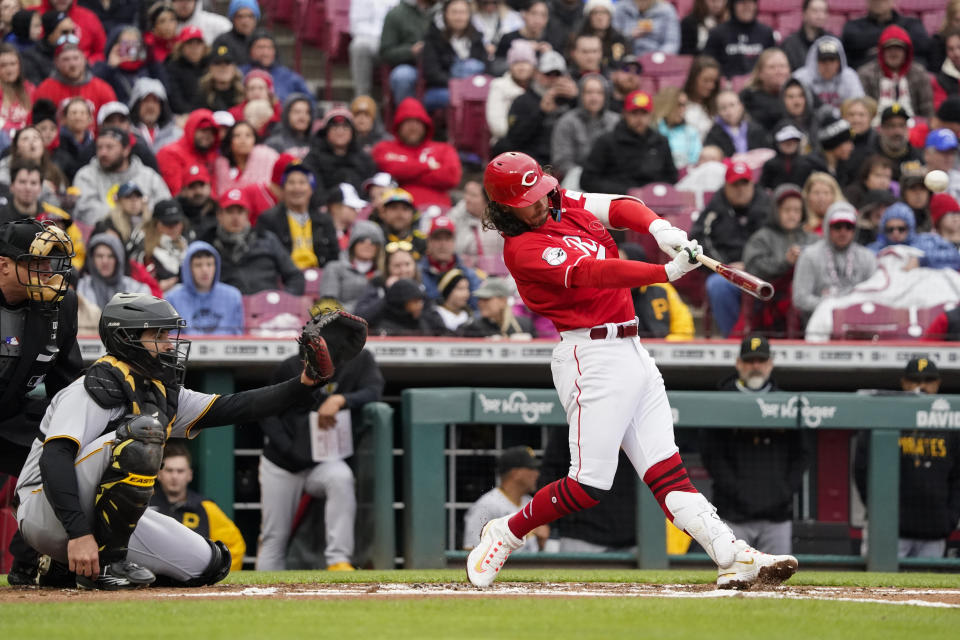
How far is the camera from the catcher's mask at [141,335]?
5.48m

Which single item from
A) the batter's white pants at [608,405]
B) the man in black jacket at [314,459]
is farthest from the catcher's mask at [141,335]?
the man in black jacket at [314,459]

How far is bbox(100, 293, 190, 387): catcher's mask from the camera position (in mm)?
5484

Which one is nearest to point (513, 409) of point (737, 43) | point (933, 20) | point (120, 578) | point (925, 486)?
point (925, 486)

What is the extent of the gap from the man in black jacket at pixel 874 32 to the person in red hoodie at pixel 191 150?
6.28 meters

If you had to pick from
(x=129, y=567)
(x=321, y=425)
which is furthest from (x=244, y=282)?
(x=129, y=567)

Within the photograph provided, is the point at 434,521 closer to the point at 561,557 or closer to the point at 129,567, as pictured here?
the point at 561,557

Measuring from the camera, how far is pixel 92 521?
547 cm

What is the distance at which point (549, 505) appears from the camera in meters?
5.52

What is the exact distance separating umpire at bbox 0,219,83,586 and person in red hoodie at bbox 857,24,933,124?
9142 millimetres

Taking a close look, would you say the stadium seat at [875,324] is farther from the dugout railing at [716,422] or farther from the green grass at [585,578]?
the green grass at [585,578]

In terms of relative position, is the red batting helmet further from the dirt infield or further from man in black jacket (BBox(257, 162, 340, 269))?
man in black jacket (BBox(257, 162, 340, 269))

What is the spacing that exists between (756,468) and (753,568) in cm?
290

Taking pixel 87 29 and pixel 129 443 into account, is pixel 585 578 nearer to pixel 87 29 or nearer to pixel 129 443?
pixel 129 443

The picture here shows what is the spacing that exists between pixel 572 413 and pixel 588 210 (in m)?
0.82
